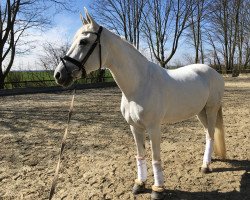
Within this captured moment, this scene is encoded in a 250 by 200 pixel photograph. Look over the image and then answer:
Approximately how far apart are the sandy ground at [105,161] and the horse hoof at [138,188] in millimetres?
65

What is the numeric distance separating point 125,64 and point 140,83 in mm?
255

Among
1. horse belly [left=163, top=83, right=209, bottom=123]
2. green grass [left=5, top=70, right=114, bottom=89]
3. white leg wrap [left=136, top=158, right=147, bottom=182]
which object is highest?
green grass [left=5, top=70, right=114, bottom=89]

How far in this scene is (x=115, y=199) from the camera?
10.1 feet

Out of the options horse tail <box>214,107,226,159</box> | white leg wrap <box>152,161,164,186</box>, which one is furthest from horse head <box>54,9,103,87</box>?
horse tail <box>214,107,226,159</box>

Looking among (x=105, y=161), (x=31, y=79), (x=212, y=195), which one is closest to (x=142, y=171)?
(x=212, y=195)

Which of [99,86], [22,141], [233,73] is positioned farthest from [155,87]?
[233,73]

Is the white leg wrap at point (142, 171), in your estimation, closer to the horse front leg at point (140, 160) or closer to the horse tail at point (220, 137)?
the horse front leg at point (140, 160)

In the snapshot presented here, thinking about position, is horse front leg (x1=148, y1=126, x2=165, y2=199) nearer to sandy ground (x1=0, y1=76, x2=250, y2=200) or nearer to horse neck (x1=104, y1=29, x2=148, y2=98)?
sandy ground (x1=0, y1=76, x2=250, y2=200)

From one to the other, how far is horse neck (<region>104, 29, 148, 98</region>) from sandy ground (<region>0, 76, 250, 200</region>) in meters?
1.30

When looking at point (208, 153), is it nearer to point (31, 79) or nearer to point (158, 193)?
point (158, 193)

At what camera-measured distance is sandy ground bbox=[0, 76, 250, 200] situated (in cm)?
325

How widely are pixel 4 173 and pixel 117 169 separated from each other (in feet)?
5.18

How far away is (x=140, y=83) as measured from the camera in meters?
2.87

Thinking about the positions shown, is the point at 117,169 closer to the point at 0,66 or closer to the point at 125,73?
the point at 125,73
